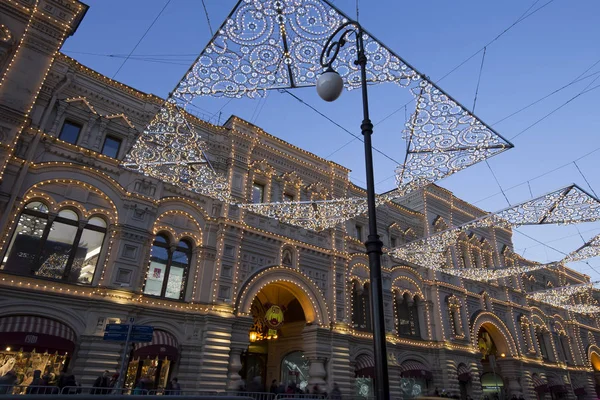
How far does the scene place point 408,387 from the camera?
830 inches

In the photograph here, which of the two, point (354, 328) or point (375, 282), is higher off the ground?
point (354, 328)

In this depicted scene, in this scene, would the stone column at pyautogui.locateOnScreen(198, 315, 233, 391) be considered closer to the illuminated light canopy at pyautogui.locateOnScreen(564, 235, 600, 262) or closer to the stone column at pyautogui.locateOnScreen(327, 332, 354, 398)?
the stone column at pyautogui.locateOnScreen(327, 332, 354, 398)

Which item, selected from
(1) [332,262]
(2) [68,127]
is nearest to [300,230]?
(1) [332,262]

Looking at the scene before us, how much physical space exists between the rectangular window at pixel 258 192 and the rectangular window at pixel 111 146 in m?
6.41

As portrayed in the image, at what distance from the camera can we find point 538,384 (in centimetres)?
2730

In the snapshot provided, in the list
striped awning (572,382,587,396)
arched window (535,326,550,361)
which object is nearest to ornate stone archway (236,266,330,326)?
arched window (535,326,550,361)

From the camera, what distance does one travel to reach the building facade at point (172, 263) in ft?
40.3

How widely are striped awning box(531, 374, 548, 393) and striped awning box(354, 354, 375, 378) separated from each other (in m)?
15.7

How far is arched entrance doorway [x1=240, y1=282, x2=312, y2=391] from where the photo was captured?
1867 cm

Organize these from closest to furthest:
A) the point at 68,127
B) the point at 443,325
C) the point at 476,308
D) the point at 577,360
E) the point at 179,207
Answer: the point at 68,127, the point at 179,207, the point at 443,325, the point at 476,308, the point at 577,360

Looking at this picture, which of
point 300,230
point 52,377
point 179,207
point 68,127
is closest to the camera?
point 52,377

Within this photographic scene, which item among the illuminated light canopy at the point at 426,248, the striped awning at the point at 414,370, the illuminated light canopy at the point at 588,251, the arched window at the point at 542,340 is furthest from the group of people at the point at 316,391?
the arched window at the point at 542,340

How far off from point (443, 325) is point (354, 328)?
7.11 m

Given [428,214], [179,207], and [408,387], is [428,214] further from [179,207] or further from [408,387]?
[179,207]
